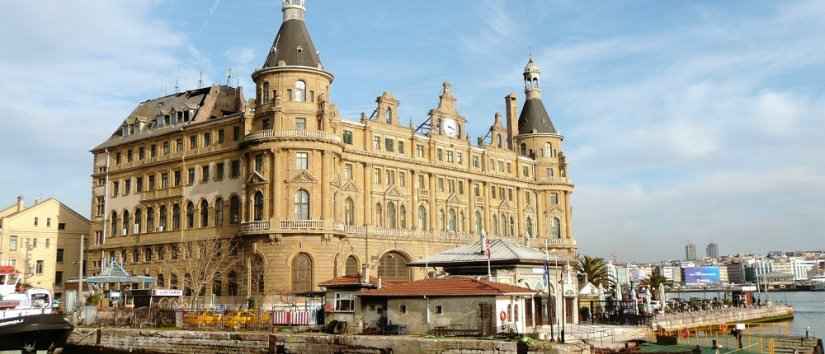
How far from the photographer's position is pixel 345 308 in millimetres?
45250

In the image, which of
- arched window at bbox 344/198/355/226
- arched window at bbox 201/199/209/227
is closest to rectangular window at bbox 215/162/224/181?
arched window at bbox 201/199/209/227

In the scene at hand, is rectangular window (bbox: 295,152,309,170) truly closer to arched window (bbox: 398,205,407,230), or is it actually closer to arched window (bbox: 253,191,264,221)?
arched window (bbox: 253,191,264,221)

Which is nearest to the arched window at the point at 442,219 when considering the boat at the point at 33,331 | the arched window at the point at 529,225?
the arched window at the point at 529,225

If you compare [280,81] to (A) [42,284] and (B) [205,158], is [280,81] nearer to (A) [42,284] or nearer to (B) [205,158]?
(B) [205,158]

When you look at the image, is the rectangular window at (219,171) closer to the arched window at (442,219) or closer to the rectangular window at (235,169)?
the rectangular window at (235,169)

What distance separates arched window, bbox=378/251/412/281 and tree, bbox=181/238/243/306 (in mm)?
13874

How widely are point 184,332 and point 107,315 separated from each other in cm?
969

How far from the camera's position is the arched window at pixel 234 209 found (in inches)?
2660

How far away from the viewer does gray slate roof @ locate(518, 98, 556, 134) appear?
96.4 m

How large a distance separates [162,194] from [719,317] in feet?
172

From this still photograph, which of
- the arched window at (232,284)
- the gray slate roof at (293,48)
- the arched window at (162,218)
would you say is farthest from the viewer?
the arched window at (162,218)

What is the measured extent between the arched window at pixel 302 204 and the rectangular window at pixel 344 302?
19579 millimetres

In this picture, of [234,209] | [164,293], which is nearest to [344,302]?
[164,293]

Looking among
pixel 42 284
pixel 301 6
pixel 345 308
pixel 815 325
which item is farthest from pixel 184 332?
pixel 815 325
